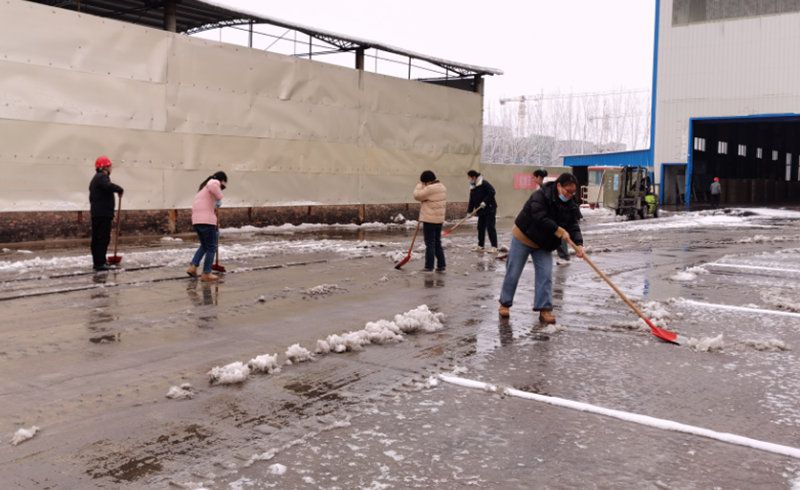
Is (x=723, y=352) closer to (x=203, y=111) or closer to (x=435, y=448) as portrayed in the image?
(x=435, y=448)

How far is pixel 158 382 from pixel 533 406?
9.48ft

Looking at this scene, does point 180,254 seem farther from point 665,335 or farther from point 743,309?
point 743,309

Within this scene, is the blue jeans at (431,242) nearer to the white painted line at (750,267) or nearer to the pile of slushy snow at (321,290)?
the pile of slushy snow at (321,290)

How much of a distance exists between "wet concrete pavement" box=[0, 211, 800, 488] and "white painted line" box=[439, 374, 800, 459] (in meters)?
0.11

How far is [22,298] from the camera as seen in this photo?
30.5 feet

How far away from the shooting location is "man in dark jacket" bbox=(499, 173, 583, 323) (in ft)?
26.7

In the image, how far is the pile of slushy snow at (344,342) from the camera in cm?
580

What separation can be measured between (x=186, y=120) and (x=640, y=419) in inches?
644

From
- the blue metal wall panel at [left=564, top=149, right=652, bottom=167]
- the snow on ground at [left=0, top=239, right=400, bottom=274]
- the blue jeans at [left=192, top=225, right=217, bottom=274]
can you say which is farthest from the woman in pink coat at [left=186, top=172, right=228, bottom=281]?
the blue metal wall panel at [left=564, top=149, right=652, bottom=167]

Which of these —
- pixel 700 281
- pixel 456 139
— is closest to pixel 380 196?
pixel 456 139

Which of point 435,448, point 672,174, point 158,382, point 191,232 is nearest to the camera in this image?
point 435,448

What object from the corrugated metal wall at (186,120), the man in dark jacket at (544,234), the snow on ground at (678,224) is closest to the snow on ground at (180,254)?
the corrugated metal wall at (186,120)

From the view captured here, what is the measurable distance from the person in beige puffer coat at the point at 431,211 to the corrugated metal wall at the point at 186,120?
28.3 feet

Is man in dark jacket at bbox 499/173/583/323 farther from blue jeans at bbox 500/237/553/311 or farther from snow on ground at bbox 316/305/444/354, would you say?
snow on ground at bbox 316/305/444/354
